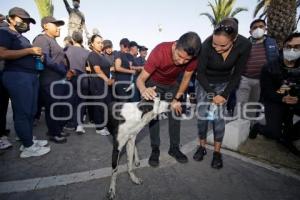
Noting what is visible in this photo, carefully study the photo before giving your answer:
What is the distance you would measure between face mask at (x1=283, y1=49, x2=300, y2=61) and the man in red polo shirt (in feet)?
6.90

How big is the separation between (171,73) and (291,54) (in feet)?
8.27

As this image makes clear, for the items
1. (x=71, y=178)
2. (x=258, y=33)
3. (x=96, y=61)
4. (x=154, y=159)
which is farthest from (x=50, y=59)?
(x=258, y=33)

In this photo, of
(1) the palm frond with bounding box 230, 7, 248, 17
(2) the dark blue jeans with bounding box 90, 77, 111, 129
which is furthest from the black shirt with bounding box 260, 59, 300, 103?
(1) the palm frond with bounding box 230, 7, 248, 17

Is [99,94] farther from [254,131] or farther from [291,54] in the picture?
[291,54]

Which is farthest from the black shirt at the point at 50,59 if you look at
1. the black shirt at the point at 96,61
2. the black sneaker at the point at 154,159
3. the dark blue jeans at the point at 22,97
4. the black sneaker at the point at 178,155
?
the black sneaker at the point at 178,155

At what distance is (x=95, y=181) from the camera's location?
3.48m

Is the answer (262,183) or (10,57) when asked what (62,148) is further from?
(262,183)

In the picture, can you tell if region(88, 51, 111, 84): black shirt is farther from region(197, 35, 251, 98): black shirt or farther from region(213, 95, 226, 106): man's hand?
region(213, 95, 226, 106): man's hand

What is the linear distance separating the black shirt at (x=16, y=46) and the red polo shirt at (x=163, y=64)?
2146mm

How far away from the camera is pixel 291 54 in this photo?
15.0ft

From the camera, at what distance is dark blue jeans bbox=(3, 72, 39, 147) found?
4043 millimetres

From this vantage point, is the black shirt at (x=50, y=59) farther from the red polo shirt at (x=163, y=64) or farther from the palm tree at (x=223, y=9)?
the palm tree at (x=223, y=9)

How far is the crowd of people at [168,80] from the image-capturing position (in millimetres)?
3719

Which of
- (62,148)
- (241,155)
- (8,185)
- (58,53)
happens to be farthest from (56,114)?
(241,155)
